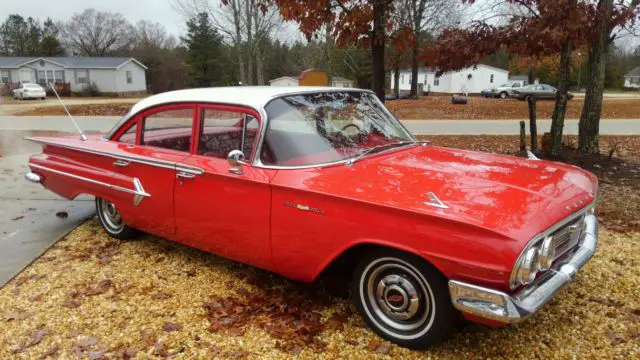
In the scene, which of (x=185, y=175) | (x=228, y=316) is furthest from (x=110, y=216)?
(x=228, y=316)

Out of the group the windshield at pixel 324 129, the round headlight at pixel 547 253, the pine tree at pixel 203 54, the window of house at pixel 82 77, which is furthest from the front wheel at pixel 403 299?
the window of house at pixel 82 77

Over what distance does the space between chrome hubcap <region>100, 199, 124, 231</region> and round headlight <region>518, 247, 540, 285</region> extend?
3968mm

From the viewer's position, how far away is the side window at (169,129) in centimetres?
404

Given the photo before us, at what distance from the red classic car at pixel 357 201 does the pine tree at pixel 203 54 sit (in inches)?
1919

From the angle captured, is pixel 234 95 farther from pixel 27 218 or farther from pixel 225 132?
pixel 27 218

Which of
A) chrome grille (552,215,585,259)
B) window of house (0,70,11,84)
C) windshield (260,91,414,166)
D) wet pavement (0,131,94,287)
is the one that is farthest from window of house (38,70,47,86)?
chrome grille (552,215,585,259)

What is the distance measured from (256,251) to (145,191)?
4.43 feet

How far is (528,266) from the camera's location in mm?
2496

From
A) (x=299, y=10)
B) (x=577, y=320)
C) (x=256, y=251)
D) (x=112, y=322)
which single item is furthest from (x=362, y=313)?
(x=299, y=10)

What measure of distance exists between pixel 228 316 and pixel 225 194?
2.92 feet

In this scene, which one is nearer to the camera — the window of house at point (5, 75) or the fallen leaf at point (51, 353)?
the fallen leaf at point (51, 353)

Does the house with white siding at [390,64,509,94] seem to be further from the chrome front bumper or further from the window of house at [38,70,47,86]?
the chrome front bumper

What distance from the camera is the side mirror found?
3.35 metres

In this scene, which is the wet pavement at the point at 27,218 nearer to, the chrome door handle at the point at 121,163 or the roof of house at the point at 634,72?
the chrome door handle at the point at 121,163
